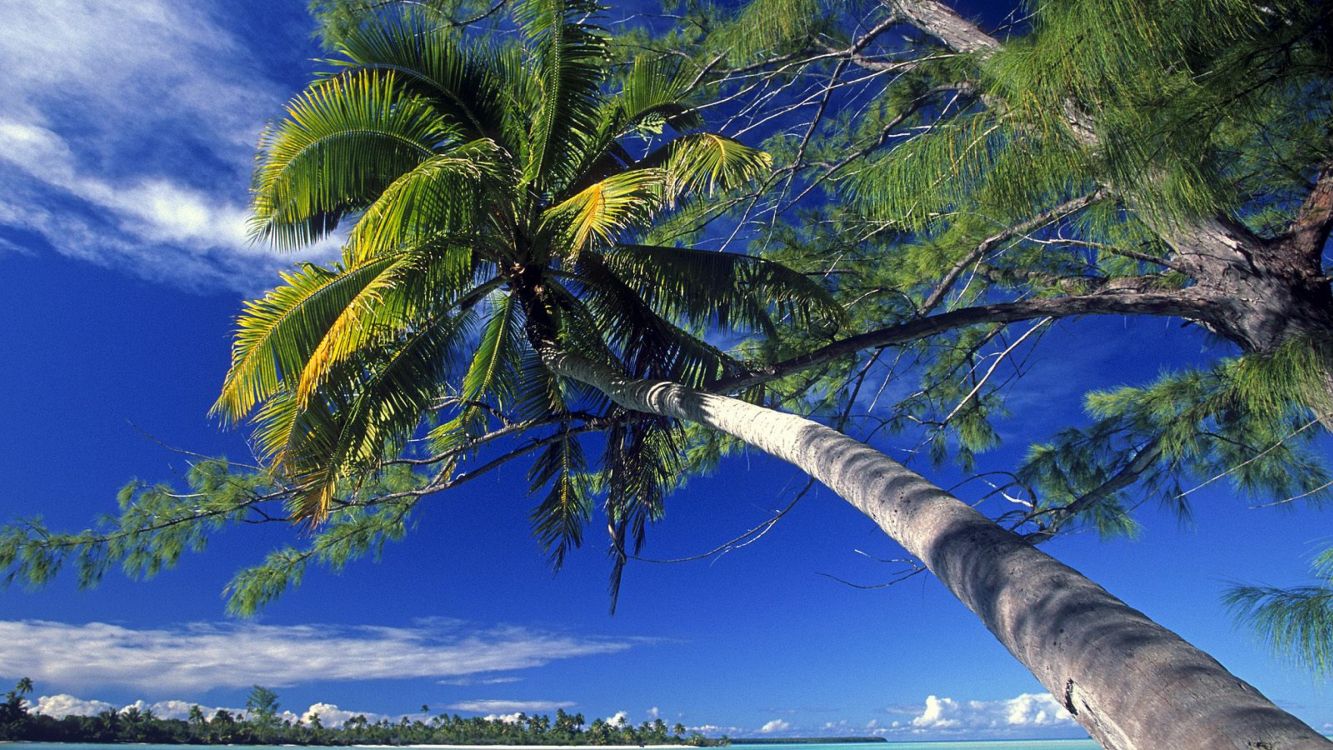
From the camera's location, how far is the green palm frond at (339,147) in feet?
16.9

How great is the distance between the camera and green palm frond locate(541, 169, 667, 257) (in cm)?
420

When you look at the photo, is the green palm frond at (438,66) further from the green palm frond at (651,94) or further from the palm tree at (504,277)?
the green palm frond at (651,94)

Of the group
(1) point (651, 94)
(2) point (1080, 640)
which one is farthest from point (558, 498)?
(2) point (1080, 640)

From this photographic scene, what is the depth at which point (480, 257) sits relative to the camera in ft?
17.8

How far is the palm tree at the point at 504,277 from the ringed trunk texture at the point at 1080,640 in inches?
25.8

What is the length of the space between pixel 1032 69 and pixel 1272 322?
218 cm

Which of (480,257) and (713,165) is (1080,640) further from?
(480,257)

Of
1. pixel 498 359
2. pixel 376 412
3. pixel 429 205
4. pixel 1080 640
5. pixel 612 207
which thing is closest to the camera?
pixel 1080 640

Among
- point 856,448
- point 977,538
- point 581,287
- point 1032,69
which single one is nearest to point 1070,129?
point 1032,69

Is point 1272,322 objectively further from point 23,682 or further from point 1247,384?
point 23,682

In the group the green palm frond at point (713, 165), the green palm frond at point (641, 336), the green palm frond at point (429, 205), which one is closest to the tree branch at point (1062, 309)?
the green palm frond at point (713, 165)

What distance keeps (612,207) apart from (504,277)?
5.01ft

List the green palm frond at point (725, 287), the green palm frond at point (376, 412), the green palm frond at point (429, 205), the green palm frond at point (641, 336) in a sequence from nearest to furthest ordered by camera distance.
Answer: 1. the green palm frond at point (429, 205)
2. the green palm frond at point (376, 412)
3. the green palm frond at point (725, 287)
4. the green palm frond at point (641, 336)

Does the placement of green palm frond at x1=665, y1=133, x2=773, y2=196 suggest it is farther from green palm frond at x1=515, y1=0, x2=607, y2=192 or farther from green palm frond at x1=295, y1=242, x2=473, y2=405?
green palm frond at x1=295, y1=242, x2=473, y2=405
